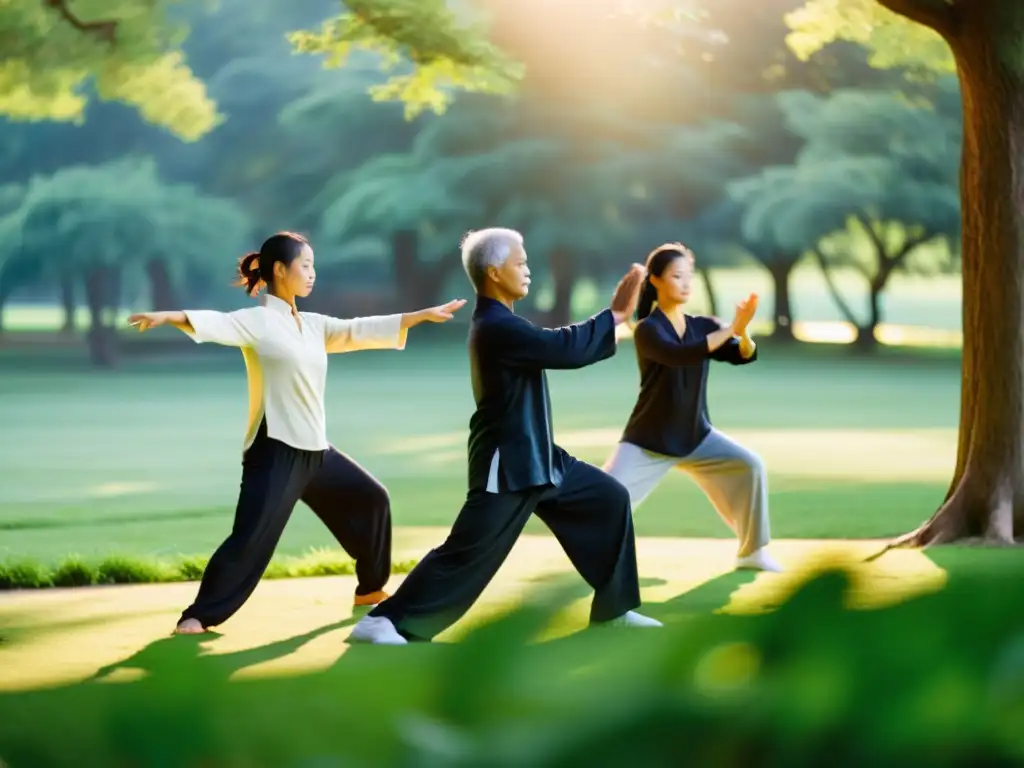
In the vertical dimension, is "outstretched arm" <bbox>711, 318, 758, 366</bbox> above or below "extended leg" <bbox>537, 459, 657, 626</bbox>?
above

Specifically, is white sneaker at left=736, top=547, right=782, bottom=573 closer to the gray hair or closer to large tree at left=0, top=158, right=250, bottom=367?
the gray hair

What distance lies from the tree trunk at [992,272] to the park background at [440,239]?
3.88ft

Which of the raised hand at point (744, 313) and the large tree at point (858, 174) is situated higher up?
the large tree at point (858, 174)

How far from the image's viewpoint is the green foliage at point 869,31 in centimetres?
1294

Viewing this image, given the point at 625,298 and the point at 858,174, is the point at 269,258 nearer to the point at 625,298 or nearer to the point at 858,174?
the point at 625,298

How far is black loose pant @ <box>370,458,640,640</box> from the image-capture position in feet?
20.4

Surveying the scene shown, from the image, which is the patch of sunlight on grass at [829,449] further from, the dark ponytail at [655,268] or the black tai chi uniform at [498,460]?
the black tai chi uniform at [498,460]

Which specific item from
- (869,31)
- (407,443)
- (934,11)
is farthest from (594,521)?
(407,443)

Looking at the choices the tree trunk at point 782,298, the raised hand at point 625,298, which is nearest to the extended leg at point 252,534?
the raised hand at point 625,298

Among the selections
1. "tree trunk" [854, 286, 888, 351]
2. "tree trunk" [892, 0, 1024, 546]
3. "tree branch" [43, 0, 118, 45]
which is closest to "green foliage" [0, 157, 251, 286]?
"tree trunk" [854, 286, 888, 351]

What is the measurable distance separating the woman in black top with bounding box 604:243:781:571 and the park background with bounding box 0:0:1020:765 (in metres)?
0.35

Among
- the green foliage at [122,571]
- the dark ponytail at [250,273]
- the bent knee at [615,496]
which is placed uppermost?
Answer: the dark ponytail at [250,273]

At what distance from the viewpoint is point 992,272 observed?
30.6 feet

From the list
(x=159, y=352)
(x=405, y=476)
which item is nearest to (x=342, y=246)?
(x=159, y=352)
